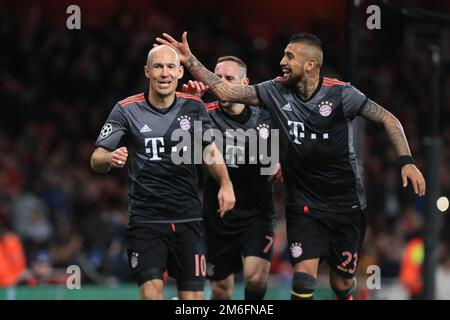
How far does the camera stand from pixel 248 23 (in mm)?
20344

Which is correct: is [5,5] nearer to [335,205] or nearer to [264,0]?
[264,0]

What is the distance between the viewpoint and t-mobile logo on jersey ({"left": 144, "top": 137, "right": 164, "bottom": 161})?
8.16m

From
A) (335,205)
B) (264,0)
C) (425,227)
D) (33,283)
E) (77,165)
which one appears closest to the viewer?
(335,205)

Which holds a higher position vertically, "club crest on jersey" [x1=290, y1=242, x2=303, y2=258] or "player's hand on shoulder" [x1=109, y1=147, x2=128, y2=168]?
"player's hand on shoulder" [x1=109, y1=147, x2=128, y2=168]

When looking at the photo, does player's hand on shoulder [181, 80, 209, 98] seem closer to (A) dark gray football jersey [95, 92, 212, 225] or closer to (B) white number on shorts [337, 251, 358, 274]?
(A) dark gray football jersey [95, 92, 212, 225]

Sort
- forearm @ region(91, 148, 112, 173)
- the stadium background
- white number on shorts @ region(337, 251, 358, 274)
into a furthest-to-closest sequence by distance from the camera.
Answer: the stadium background < white number on shorts @ region(337, 251, 358, 274) < forearm @ region(91, 148, 112, 173)

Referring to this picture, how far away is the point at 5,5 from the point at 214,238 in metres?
10.1

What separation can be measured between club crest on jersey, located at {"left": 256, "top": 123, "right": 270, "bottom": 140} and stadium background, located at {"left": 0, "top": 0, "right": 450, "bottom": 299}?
150 inches

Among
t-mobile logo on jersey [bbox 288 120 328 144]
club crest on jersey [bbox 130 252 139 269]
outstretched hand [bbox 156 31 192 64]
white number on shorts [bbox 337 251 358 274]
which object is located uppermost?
outstretched hand [bbox 156 31 192 64]

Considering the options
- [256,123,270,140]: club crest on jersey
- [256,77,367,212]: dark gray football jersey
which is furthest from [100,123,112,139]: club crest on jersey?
[256,123,270,140]: club crest on jersey

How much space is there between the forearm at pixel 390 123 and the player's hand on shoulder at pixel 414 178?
24 cm

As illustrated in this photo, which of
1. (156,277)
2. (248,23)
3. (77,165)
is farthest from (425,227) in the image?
(248,23)

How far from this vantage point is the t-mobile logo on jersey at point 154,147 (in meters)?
8.16

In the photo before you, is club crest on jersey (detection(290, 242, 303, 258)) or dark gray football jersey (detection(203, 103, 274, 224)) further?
dark gray football jersey (detection(203, 103, 274, 224))
